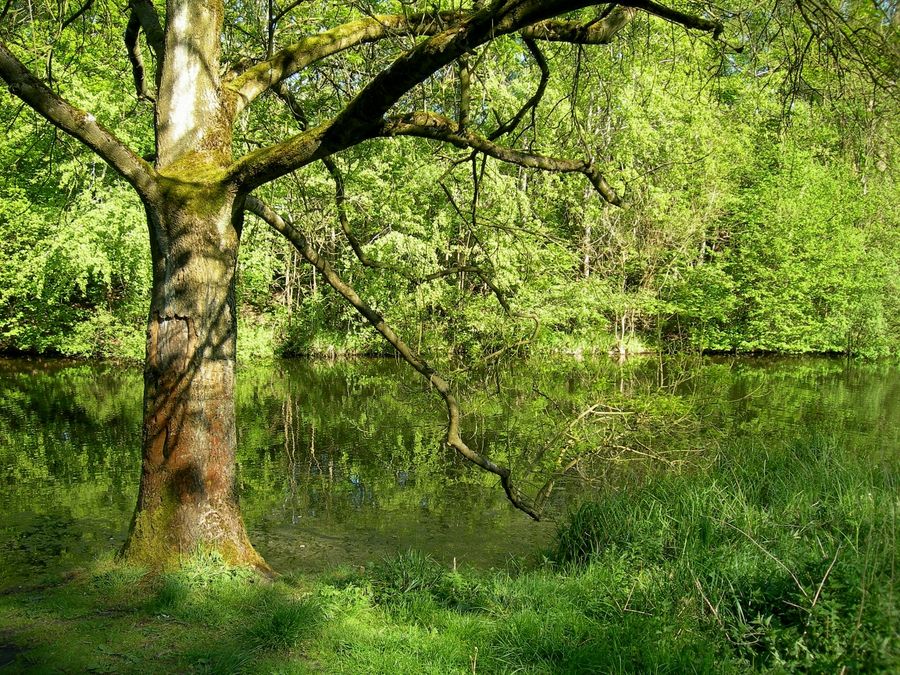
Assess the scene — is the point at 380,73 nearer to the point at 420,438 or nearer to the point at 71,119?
the point at 71,119

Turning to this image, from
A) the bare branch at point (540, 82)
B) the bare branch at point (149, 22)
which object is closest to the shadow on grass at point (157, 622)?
the bare branch at point (540, 82)

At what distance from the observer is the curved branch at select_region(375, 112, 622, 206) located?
14.6 feet

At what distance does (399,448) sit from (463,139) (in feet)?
24.8

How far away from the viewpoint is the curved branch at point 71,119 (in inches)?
161

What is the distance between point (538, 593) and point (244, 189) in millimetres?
3288

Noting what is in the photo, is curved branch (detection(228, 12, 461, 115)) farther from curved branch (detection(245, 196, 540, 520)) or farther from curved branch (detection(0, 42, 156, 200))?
curved branch (detection(0, 42, 156, 200))

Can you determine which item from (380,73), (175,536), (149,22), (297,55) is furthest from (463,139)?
(175,536)

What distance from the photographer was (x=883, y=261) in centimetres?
2405

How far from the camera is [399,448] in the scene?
11.5 meters

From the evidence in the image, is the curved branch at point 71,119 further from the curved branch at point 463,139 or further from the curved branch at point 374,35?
the curved branch at point 463,139

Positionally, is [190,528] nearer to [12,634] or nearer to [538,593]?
[12,634]

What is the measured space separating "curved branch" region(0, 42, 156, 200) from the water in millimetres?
3259

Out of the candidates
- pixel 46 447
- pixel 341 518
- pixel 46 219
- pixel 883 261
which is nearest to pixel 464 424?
pixel 341 518

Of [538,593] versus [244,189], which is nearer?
[538,593]
